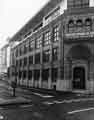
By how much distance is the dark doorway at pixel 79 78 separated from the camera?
27962mm

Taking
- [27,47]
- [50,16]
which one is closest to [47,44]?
[50,16]

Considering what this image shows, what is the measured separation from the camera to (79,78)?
1112 inches

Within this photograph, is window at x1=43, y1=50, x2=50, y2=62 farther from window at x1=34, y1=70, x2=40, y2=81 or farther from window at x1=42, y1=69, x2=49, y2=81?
window at x1=34, y1=70, x2=40, y2=81

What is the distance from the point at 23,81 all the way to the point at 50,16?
21.9 metres

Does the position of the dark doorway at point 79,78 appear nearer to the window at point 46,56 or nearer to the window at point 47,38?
the window at point 46,56

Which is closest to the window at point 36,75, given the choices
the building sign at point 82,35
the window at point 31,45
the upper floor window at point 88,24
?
the window at point 31,45

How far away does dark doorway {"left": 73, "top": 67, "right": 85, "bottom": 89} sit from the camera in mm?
27962

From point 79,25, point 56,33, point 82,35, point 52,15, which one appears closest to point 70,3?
point 79,25

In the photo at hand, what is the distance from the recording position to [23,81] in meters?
48.1

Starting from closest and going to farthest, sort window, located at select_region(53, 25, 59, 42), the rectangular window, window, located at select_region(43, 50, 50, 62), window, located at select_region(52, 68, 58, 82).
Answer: window, located at select_region(52, 68, 58, 82)
the rectangular window
window, located at select_region(53, 25, 59, 42)
window, located at select_region(43, 50, 50, 62)

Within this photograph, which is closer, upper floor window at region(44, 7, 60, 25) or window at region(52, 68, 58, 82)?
window at region(52, 68, 58, 82)

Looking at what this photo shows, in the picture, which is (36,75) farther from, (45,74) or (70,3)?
(70,3)

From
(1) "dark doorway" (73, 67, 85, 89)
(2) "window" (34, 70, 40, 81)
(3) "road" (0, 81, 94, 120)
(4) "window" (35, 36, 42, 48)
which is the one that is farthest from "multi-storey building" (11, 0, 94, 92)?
(3) "road" (0, 81, 94, 120)

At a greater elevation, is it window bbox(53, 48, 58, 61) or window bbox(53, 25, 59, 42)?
window bbox(53, 25, 59, 42)
